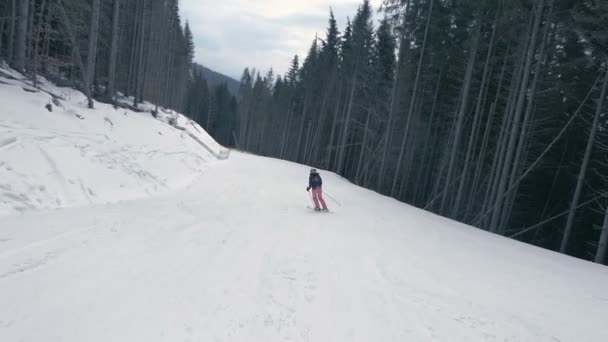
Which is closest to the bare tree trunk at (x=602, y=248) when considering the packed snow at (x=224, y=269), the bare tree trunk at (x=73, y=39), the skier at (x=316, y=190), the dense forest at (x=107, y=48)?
the packed snow at (x=224, y=269)

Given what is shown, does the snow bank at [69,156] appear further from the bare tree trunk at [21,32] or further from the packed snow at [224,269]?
the bare tree trunk at [21,32]

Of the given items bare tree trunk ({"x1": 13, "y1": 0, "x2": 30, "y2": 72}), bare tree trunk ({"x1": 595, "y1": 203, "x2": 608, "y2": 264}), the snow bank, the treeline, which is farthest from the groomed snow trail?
bare tree trunk ({"x1": 13, "y1": 0, "x2": 30, "y2": 72})

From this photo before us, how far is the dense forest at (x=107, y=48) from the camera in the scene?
1295 cm

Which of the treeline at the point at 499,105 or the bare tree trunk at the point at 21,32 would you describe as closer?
the bare tree trunk at the point at 21,32

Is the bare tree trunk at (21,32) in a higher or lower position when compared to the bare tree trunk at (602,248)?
higher

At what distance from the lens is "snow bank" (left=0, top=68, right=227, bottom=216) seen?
242 inches

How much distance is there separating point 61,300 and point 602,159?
24.1 meters

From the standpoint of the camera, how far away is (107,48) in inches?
883

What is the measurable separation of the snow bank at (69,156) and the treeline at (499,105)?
45.9ft

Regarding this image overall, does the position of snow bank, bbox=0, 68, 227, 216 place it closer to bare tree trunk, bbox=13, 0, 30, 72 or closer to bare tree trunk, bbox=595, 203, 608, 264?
bare tree trunk, bbox=13, 0, 30, 72

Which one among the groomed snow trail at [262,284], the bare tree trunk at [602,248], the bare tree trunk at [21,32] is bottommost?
the groomed snow trail at [262,284]

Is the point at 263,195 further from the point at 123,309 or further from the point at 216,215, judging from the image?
the point at 123,309

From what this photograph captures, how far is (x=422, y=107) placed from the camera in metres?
25.1

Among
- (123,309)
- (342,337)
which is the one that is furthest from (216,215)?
(342,337)
